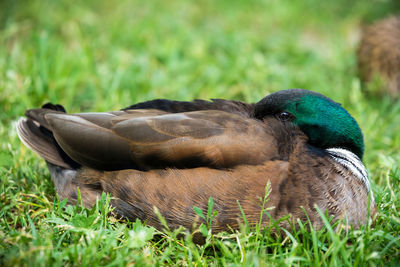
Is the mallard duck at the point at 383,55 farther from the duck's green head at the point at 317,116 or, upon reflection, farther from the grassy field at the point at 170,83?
the duck's green head at the point at 317,116

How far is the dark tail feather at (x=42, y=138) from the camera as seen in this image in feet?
8.60

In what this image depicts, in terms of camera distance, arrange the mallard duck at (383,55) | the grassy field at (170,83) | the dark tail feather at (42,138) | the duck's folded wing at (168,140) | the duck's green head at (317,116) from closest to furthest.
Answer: the grassy field at (170,83), the duck's folded wing at (168,140), the duck's green head at (317,116), the dark tail feather at (42,138), the mallard duck at (383,55)

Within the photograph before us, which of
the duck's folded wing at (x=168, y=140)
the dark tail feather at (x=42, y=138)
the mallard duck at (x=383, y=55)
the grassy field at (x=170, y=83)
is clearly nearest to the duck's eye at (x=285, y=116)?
the duck's folded wing at (x=168, y=140)

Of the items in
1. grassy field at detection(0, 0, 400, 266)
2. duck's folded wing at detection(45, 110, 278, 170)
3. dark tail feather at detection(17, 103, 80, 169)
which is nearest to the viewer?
grassy field at detection(0, 0, 400, 266)

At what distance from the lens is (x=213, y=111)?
245 centimetres

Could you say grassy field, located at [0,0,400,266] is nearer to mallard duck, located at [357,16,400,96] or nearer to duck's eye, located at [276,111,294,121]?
mallard duck, located at [357,16,400,96]

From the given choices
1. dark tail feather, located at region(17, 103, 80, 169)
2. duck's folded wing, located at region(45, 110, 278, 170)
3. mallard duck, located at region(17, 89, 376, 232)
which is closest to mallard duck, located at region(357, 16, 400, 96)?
mallard duck, located at region(17, 89, 376, 232)

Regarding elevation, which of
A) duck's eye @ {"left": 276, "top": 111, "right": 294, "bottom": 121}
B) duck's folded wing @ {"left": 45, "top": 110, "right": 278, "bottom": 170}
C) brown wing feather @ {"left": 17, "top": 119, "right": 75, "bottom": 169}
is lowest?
brown wing feather @ {"left": 17, "top": 119, "right": 75, "bottom": 169}

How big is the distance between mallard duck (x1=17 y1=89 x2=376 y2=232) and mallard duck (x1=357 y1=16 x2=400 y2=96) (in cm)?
242

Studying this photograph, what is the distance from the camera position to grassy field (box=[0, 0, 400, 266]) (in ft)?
6.81

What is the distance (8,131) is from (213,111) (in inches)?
67.6

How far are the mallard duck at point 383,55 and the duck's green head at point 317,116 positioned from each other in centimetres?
243

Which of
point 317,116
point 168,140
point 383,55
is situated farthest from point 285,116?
point 383,55

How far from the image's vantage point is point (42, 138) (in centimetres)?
271
